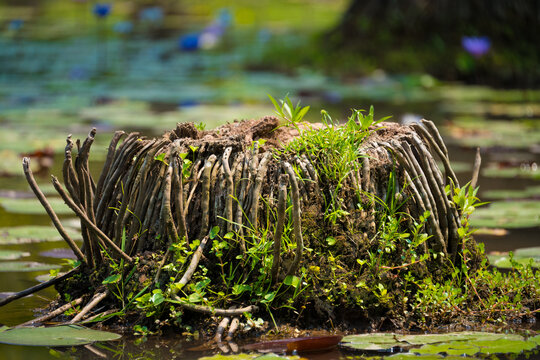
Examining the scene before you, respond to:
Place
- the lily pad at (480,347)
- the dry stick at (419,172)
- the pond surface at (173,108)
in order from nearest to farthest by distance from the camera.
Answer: the lily pad at (480,347)
the dry stick at (419,172)
the pond surface at (173,108)

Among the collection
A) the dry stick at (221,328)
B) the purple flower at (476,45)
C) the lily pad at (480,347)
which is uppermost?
the purple flower at (476,45)

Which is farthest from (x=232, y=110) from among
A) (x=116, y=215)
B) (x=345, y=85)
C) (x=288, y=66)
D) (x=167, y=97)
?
(x=116, y=215)

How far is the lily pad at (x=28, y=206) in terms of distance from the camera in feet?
18.2

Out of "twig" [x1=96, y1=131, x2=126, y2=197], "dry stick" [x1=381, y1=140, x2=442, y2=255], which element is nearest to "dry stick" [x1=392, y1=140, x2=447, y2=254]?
"dry stick" [x1=381, y1=140, x2=442, y2=255]

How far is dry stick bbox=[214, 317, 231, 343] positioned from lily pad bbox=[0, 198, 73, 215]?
2821 mm

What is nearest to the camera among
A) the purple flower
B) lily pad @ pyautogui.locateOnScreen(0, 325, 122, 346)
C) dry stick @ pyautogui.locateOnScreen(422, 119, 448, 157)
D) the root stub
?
lily pad @ pyautogui.locateOnScreen(0, 325, 122, 346)

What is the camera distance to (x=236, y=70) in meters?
14.1

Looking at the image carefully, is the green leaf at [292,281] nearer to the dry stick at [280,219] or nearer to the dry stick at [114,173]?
the dry stick at [280,219]

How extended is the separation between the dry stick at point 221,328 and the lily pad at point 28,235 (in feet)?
6.53

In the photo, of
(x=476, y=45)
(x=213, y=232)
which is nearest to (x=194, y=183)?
(x=213, y=232)

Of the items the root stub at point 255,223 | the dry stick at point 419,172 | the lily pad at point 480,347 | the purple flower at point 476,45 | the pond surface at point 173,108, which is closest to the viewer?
the lily pad at point 480,347

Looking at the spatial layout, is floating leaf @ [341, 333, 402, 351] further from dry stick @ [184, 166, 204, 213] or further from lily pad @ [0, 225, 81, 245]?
lily pad @ [0, 225, 81, 245]

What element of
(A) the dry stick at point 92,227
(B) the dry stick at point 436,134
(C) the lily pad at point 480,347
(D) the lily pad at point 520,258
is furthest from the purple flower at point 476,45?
(A) the dry stick at point 92,227

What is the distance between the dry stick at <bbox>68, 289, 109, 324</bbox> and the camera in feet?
10.6
